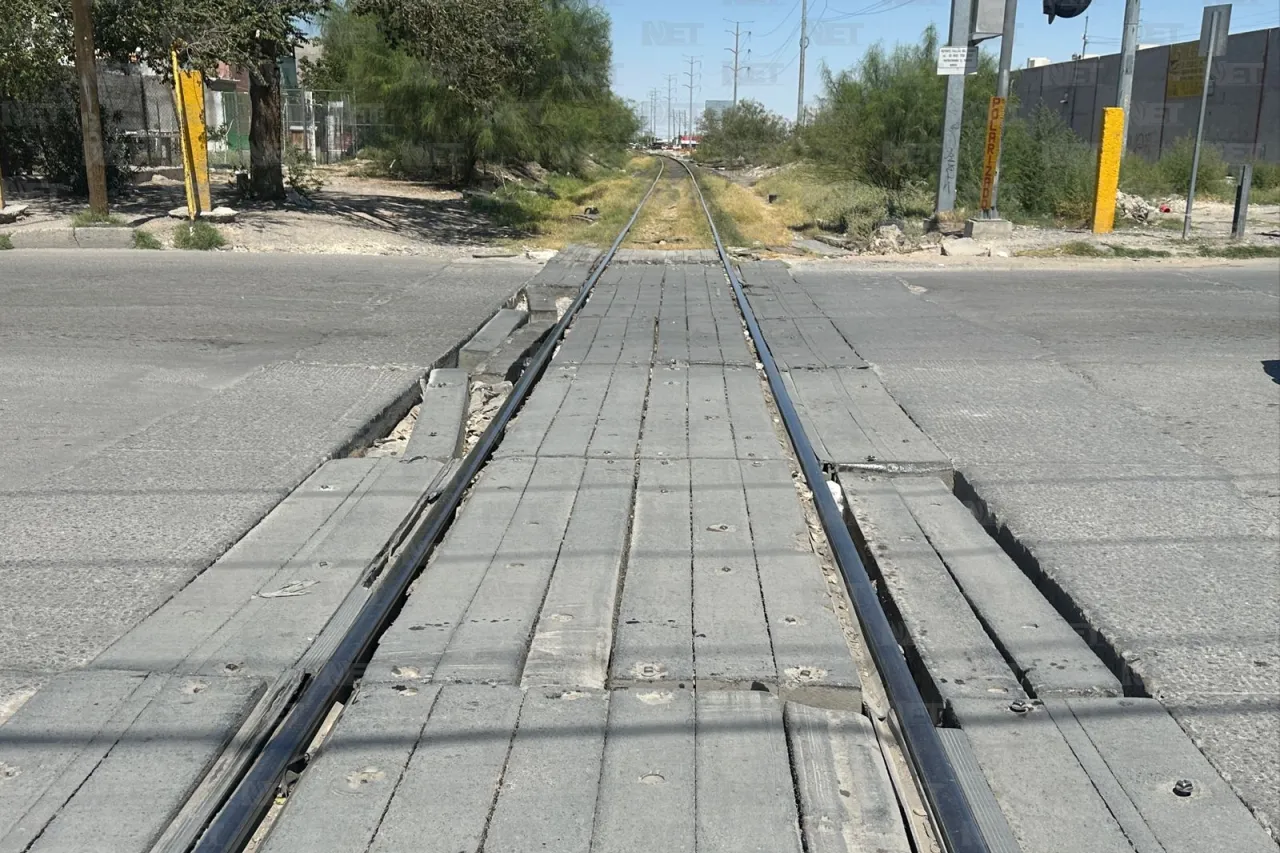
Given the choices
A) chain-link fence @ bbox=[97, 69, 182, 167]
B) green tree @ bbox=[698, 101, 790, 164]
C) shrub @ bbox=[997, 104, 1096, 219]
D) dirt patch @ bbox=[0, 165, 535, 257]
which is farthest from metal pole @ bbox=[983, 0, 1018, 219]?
green tree @ bbox=[698, 101, 790, 164]

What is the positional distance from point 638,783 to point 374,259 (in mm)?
14200

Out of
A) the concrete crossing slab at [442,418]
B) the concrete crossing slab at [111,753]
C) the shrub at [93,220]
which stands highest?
the shrub at [93,220]

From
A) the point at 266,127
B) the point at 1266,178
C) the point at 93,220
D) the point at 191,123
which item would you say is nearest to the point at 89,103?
the point at 191,123

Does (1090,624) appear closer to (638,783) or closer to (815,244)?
(638,783)

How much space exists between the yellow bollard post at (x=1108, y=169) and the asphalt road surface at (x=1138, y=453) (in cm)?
754

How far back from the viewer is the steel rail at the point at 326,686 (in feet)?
9.46

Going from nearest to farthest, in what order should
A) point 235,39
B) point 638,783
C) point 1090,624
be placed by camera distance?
point 638,783 < point 1090,624 < point 235,39

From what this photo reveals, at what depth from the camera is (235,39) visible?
17.7 m

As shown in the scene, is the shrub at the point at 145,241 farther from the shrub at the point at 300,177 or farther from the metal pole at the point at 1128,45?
the metal pole at the point at 1128,45

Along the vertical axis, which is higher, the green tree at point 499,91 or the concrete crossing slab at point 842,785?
the green tree at point 499,91

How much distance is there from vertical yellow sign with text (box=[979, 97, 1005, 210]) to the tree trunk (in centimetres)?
1200

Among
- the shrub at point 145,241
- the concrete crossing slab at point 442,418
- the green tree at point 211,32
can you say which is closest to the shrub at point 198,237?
the shrub at point 145,241

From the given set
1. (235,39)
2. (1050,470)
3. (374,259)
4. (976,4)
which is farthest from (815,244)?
(1050,470)

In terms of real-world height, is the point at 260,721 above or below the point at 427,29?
below
